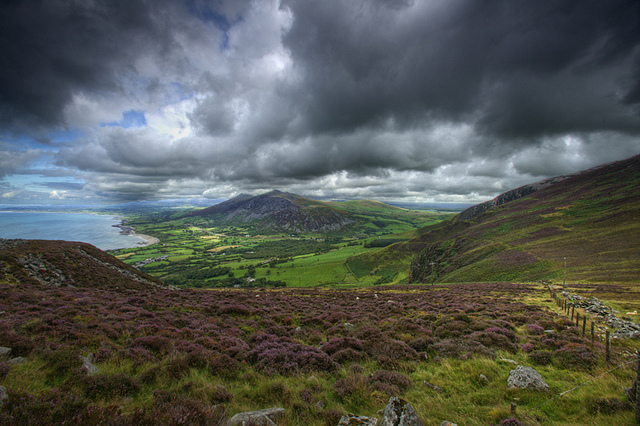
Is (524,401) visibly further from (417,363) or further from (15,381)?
(15,381)

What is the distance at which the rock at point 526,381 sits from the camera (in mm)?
8320

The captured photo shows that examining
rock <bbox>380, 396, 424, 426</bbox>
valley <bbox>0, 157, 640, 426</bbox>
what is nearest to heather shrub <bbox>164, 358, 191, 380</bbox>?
valley <bbox>0, 157, 640, 426</bbox>

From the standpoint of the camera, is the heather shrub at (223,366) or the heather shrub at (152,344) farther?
the heather shrub at (152,344)

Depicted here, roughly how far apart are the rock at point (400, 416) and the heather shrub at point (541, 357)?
9268 mm

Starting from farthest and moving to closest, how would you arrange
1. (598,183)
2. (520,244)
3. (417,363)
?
(598,183)
(520,244)
(417,363)

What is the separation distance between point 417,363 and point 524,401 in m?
3.92

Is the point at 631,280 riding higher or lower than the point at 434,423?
lower

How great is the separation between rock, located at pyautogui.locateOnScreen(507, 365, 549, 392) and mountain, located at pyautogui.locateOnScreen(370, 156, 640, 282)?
185ft

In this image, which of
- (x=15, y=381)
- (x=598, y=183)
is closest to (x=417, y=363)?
(x=15, y=381)

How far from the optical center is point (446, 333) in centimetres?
1461

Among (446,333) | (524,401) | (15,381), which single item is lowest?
(446,333)

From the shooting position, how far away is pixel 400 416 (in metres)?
5.96

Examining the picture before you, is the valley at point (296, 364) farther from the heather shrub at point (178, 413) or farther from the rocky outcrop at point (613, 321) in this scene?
the rocky outcrop at point (613, 321)

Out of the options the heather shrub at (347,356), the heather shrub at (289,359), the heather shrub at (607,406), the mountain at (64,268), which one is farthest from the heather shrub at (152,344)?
the mountain at (64,268)
